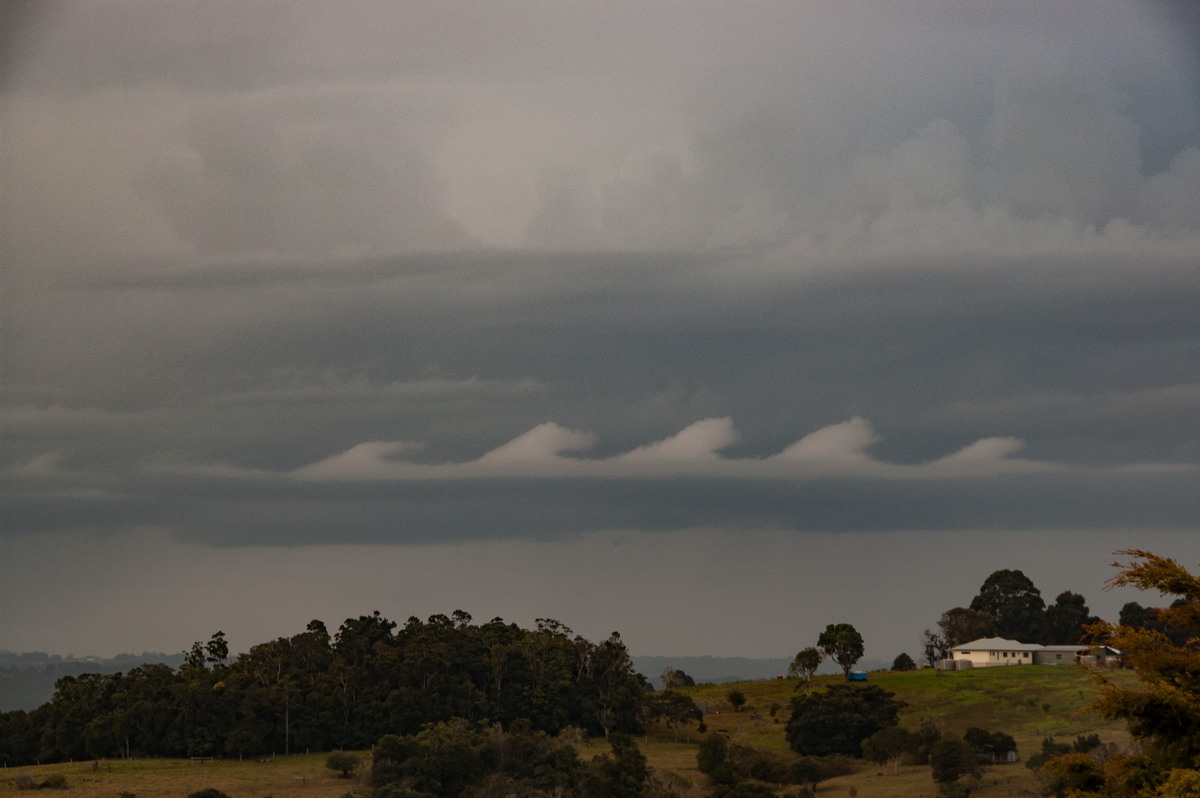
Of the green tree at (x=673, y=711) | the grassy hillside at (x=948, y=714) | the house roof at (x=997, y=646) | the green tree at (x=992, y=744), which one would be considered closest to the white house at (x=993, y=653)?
→ the house roof at (x=997, y=646)

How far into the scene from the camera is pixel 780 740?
124 metres

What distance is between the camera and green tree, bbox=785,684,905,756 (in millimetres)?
118062

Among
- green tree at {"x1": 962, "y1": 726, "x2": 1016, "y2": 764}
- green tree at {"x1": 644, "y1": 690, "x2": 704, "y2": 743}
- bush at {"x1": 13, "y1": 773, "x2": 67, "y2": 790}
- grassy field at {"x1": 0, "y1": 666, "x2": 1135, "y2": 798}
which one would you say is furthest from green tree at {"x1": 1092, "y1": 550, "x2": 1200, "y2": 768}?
green tree at {"x1": 644, "y1": 690, "x2": 704, "y2": 743}

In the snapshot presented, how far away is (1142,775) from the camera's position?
29500 mm

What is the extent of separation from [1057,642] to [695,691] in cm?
6154

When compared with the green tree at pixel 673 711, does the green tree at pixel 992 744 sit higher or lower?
lower

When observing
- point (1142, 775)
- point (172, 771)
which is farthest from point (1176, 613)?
point (172, 771)

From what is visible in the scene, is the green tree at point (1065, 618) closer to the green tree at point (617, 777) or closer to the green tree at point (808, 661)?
the green tree at point (808, 661)

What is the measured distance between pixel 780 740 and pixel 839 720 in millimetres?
7250

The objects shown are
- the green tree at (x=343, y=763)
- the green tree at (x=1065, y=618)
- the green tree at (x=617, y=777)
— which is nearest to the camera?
the green tree at (x=617, y=777)

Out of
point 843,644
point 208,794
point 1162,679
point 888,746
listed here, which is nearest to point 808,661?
point 843,644

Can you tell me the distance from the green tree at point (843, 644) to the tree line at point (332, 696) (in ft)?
130

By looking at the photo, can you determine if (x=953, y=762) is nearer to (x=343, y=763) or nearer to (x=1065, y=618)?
(x=343, y=763)

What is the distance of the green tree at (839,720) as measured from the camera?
387ft
